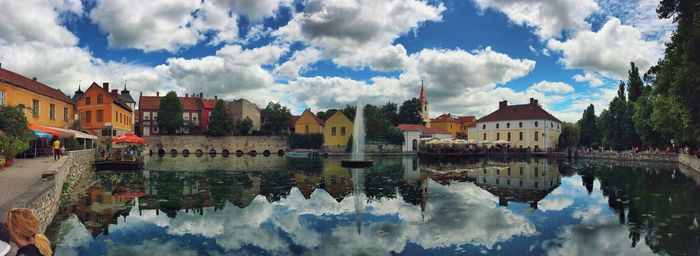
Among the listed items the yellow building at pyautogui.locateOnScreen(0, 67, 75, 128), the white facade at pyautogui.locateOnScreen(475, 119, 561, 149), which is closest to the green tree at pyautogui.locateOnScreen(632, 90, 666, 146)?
the white facade at pyautogui.locateOnScreen(475, 119, 561, 149)

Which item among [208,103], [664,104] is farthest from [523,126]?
[208,103]

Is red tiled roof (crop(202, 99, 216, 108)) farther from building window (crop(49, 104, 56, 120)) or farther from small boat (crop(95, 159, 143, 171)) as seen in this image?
small boat (crop(95, 159, 143, 171))

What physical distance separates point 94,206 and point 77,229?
3.83 m

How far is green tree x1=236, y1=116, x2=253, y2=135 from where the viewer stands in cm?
6638

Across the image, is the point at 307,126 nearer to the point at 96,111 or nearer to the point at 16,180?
the point at 96,111

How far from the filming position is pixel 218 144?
208 ft

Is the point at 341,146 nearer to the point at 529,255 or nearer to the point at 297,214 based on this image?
the point at 297,214

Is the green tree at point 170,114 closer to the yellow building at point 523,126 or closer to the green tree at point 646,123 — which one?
the yellow building at point 523,126

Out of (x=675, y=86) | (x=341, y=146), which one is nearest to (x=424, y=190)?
(x=675, y=86)

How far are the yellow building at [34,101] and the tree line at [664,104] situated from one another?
2985 centimetres

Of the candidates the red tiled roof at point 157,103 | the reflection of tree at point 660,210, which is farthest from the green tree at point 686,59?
the red tiled roof at point 157,103

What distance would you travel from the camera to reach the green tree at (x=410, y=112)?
279 ft

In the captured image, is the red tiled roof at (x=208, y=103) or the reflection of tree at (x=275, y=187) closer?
the reflection of tree at (x=275, y=187)

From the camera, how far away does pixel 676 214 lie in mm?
13617
